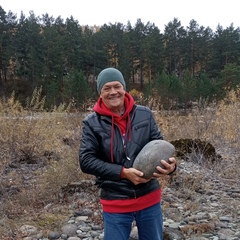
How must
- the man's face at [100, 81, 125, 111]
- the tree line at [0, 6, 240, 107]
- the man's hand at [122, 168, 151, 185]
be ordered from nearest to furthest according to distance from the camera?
1. the man's hand at [122, 168, 151, 185]
2. the man's face at [100, 81, 125, 111]
3. the tree line at [0, 6, 240, 107]

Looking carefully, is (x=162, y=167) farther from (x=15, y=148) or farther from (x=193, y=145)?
(x=15, y=148)

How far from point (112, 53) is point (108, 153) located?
54064 millimetres

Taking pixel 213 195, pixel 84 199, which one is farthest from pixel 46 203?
pixel 213 195

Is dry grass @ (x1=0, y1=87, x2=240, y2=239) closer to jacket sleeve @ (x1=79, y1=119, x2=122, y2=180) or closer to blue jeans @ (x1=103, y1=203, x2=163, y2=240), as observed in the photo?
blue jeans @ (x1=103, y1=203, x2=163, y2=240)

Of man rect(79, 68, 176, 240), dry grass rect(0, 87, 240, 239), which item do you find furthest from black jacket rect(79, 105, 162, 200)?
dry grass rect(0, 87, 240, 239)

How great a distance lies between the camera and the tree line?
46.4 meters

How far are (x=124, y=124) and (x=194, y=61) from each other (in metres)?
57.9

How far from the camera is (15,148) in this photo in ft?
35.2

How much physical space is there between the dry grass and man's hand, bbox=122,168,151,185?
2.86 metres

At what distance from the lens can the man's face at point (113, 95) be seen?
260 cm

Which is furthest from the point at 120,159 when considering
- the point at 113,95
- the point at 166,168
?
the point at 113,95

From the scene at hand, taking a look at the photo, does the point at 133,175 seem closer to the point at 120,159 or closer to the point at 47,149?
the point at 120,159

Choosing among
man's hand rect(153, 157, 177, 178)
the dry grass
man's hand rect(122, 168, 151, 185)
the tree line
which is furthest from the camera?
the tree line

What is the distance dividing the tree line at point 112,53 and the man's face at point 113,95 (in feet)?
117
